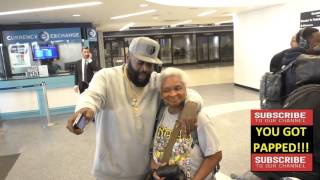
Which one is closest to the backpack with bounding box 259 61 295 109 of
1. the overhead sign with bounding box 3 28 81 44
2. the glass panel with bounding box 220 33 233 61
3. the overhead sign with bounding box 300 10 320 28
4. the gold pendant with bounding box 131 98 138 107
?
the gold pendant with bounding box 131 98 138 107

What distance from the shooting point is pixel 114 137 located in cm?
145

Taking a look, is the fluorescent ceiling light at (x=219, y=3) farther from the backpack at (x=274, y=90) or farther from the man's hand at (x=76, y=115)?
the man's hand at (x=76, y=115)

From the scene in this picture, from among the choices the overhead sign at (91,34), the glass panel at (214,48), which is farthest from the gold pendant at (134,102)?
the glass panel at (214,48)

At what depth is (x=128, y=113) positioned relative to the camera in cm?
143

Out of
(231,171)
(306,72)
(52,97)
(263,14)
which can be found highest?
(263,14)

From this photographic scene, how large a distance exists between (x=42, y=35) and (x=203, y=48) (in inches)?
422

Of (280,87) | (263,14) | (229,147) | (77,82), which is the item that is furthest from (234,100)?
(280,87)

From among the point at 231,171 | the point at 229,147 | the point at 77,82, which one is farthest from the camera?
the point at 77,82

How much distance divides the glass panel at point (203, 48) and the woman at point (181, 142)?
53.4ft

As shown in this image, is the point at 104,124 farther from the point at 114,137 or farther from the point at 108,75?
the point at 108,75

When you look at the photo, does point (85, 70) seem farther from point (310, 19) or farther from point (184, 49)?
point (184, 49)

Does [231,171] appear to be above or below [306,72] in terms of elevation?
below

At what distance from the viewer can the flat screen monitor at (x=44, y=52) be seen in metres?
9.31

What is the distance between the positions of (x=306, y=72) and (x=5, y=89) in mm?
6810
